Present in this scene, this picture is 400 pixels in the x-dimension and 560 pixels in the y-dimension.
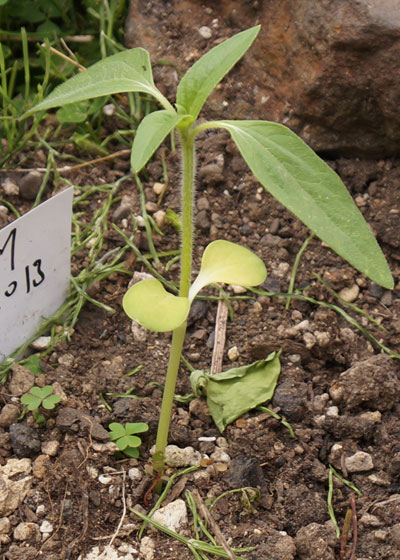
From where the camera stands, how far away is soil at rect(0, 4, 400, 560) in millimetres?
1258

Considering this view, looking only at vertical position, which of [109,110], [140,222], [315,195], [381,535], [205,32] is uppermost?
[315,195]

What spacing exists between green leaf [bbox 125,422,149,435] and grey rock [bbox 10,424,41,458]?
6.3 inches

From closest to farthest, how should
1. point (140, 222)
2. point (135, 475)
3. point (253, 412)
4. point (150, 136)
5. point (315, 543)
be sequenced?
point (150, 136)
point (315, 543)
point (135, 475)
point (253, 412)
point (140, 222)

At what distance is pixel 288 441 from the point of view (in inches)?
54.4

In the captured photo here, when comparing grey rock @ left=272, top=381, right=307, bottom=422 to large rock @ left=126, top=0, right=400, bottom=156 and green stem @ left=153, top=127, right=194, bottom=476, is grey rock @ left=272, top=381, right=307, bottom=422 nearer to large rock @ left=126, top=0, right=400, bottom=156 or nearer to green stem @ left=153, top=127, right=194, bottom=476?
green stem @ left=153, top=127, right=194, bottom=476

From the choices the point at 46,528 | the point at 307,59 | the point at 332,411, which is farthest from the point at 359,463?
the point at 307,59

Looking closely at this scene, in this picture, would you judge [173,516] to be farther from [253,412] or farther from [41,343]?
[41,343]

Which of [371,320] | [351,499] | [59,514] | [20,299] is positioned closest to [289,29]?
[371,320]

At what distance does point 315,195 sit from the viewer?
40.1 inches

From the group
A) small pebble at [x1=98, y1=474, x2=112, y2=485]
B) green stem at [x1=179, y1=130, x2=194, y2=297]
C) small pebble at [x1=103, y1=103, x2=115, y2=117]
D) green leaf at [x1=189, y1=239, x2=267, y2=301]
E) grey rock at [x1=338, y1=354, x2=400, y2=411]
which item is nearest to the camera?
green stem at [x1=179, y1=130, x2=194, y2=297]

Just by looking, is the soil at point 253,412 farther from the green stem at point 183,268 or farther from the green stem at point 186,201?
the green stem at point 186,201

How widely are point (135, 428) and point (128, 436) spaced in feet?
0.06

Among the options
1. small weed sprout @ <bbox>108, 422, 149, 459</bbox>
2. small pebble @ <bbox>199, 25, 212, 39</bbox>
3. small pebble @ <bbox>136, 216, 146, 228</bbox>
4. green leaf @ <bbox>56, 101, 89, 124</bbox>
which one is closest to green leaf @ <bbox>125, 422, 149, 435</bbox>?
small weed sprout @ <bbox>108, 422, 149, 459</bbox>

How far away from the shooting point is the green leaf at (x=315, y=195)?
100 centimetres
